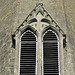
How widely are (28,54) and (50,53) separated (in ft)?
3.45

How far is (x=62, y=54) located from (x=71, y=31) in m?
3.10

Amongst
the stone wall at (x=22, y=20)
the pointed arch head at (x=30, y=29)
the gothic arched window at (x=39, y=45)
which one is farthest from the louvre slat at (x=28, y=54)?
the stone wall at (x=22, y=20)

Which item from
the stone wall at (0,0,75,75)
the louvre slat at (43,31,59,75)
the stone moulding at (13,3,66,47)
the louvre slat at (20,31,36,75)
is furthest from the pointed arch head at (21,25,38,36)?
the stone wall at (0,0,75,75)

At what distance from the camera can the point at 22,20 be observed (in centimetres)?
2838

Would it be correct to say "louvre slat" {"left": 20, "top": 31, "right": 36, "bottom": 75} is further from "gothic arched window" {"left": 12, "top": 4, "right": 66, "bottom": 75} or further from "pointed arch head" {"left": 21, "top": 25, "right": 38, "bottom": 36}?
"pointed arch head" {"left": 21, "top": 25, "right": 38, "bottom": 36}

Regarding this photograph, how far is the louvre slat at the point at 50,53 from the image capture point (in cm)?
2500

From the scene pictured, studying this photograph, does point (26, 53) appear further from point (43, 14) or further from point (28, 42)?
point (43, 14)

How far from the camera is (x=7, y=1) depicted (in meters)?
31.4

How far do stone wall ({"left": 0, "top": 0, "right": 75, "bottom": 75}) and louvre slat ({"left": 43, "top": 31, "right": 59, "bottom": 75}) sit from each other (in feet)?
1.86

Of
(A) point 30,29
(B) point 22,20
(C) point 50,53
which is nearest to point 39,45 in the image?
(C) point 50,53

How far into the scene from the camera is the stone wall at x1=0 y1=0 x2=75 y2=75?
25.8 m

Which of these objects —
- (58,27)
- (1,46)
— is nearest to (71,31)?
(58,27)

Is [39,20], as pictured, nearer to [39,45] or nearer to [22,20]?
[39,45]

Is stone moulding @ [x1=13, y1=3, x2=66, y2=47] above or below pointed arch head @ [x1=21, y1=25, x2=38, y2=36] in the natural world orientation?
above
